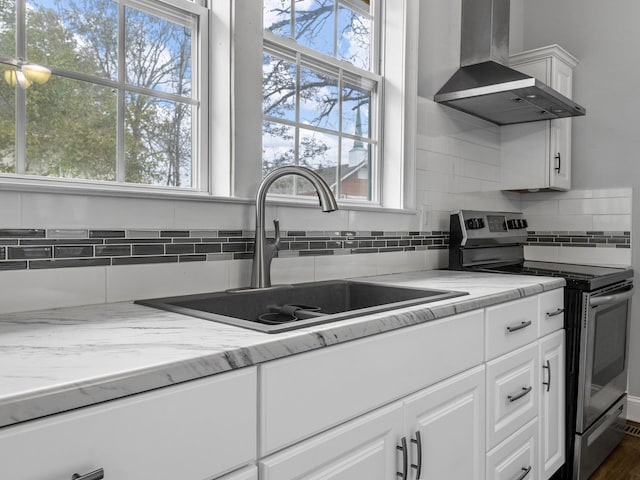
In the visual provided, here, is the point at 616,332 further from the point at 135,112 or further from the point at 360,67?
the point at 135,112

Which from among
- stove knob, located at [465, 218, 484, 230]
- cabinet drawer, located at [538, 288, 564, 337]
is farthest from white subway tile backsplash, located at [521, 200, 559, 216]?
cabinet drawer, located at [538, 288, 564, 337]

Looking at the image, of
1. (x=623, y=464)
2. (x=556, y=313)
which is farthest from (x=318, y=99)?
(x=623, y=464)

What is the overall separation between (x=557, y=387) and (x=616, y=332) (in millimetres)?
602

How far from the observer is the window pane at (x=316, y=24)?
2.13m

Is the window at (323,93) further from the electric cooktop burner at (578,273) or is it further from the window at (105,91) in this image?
the electric cooktop burner at (578,273)

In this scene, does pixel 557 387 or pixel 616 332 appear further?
pixel 616 332

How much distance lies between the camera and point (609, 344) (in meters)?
2.44

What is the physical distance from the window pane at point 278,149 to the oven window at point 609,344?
1490 mm

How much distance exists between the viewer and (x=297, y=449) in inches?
40.0

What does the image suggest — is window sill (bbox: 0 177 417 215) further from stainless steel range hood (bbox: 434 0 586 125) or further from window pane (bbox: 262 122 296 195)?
stainless steel range hood (bbox: 434 0 586 125)

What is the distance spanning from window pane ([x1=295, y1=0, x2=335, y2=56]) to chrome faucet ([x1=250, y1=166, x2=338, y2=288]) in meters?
0.77

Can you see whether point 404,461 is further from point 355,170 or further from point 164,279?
point 355,170

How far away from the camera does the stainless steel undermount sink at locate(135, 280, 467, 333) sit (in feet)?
4.09

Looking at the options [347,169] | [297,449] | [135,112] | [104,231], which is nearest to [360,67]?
[347,169]
